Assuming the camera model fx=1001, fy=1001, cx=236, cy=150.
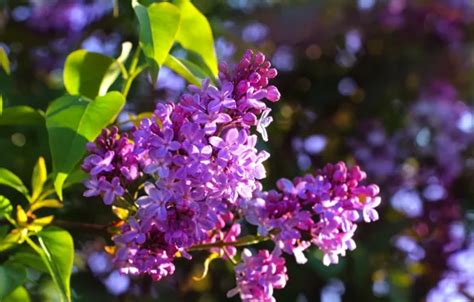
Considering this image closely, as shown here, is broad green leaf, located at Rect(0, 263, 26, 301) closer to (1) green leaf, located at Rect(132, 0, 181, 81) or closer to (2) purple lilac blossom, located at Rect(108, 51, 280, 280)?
(2) purple lilac blossom, located at Rect(108, 51, 280, 280)

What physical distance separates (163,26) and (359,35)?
1.39 meters

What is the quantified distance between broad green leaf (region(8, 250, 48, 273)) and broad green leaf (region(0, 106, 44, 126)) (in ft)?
0.55

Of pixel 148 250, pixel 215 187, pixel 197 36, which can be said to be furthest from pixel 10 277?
pixel 197 36

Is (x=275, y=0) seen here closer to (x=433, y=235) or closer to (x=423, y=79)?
(x=423, y=79)

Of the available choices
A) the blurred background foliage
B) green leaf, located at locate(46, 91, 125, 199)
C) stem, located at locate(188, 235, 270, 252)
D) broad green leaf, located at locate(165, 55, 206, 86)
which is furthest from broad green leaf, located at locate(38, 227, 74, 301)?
the blurred background foliage

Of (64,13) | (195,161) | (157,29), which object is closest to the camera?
(195,161)

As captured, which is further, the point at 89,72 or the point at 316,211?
the point at 89,72

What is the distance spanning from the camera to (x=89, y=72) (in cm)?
118

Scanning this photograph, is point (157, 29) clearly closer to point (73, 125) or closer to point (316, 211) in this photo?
point (73, 125)

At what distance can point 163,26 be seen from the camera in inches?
41.7

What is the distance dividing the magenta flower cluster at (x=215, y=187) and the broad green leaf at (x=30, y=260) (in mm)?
92

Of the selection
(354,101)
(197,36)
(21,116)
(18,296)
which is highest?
(354,101)

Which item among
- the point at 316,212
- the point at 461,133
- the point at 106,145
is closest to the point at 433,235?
the point at 461,133

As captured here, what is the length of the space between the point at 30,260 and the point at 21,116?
0.18 meters
